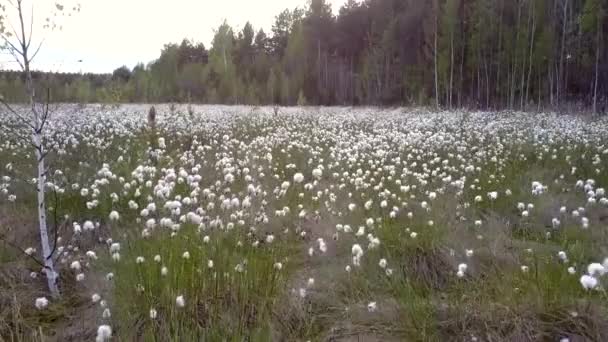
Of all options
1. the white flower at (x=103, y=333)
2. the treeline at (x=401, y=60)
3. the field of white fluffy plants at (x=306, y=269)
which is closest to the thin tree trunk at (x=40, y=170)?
the field of white fluffy plants at (x=306, y=269)

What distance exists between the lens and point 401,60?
44844mm

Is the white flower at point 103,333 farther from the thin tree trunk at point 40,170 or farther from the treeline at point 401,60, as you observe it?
the treeline at point 401,60

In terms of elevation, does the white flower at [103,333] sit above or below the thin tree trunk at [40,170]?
below

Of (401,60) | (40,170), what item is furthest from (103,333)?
(401,60)

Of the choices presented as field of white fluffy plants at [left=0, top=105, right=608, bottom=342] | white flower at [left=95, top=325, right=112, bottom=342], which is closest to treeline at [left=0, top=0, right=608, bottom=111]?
field of white fluffy plants at [left=0, top=105, right=608, bottom=342]

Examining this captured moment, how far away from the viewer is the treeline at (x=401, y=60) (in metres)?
31.3

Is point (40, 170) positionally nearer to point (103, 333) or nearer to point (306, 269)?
point (103, 333)

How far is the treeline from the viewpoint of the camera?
31.3 m

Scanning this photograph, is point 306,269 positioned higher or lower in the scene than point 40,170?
lower

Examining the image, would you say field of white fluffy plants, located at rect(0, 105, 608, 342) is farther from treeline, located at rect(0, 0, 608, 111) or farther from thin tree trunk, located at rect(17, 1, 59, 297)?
treeline, located at rect(0, 0, 608, 111)

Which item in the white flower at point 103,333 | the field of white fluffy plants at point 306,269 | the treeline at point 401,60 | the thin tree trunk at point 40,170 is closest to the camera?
the white flower at point 103,333

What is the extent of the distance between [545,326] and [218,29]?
5943 centimetres

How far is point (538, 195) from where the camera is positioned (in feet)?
20.7

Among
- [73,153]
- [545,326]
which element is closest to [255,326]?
[545,326]
